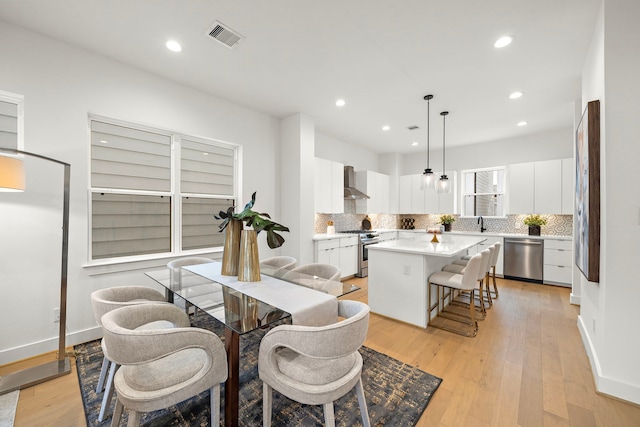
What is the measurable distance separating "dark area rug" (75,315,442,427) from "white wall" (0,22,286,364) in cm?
59

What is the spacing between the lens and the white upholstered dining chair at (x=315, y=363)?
4.19ft

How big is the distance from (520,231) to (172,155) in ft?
22.4

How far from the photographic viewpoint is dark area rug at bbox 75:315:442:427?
1702mm

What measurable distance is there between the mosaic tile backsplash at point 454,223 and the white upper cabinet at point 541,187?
0.46 meters

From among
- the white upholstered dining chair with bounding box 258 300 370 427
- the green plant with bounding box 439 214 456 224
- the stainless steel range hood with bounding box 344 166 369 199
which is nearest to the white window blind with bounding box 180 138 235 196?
the stainless steel range hood with bounding box 344 166 369 199

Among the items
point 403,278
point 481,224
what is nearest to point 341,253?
point 403,278

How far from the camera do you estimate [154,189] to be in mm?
3271

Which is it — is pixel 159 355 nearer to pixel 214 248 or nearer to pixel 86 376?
pixel 86 376

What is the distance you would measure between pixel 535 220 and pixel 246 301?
6042 millimetres

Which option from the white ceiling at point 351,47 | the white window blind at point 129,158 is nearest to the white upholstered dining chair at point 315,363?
the white ceiling at point 351,47

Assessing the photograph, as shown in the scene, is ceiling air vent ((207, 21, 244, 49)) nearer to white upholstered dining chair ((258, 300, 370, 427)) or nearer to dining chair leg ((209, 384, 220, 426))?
white upholstered dining chair ((258, 300, 370, 427))

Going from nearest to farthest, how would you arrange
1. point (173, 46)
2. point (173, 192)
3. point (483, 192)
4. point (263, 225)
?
point (263, 225) < point (173, 46) < point (173, 192) < point (483, 192)

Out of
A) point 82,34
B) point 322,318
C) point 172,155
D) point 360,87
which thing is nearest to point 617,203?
point 322,318

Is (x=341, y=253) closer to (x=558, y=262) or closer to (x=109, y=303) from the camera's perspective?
(x=109, y=303)
